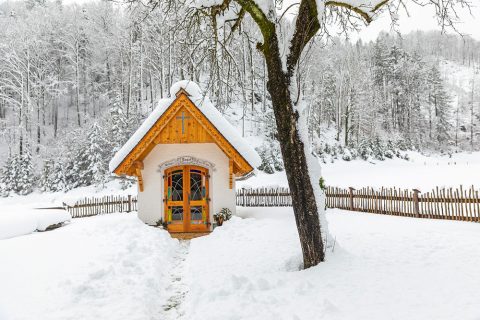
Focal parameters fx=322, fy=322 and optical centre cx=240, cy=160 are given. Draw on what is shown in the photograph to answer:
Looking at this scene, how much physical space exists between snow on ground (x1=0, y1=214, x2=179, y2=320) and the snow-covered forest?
52.1ft

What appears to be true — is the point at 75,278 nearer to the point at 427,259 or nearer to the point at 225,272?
the point at 225,272

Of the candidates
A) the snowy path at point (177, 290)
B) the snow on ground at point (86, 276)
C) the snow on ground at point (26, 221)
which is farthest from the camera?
the snow on ground at point (26, 221)

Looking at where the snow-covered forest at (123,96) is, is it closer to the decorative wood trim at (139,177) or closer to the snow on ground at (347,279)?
the decorative wood trim at (139,177)

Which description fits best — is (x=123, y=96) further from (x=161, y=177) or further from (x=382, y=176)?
(x=382, y=176)

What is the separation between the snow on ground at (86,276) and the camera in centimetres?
489

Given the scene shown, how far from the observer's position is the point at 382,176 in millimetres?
27953

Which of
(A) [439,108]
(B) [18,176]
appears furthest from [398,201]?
(A) [439,108]

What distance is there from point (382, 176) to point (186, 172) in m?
21.3

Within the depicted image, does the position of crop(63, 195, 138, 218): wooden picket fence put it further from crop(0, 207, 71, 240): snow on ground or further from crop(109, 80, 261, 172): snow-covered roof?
crop(109, 80, 261, 172): snow-covered roof

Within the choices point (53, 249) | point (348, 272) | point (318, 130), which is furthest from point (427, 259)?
point (318, 130)

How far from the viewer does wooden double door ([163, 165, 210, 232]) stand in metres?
12.1

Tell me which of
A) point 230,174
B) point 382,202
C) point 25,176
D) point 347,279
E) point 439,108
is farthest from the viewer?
point 439,108

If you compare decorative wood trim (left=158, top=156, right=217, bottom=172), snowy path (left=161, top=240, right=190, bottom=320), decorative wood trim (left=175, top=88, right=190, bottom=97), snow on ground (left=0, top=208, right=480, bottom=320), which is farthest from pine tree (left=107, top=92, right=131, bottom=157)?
snowy path (left=161, top=240, right=190, bottom=320)

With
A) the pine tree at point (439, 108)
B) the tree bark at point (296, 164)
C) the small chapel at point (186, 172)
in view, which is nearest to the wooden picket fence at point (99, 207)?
the small chapel at point (186, 172)
